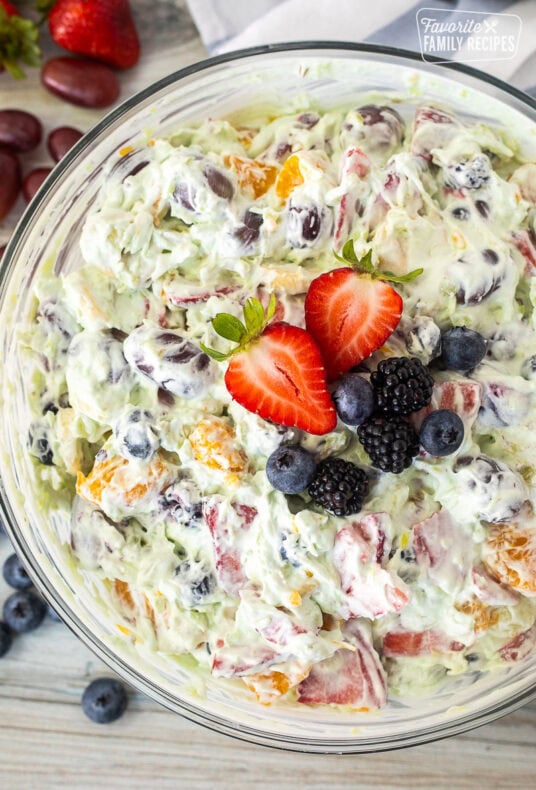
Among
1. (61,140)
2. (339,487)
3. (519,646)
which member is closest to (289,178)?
(339,487)

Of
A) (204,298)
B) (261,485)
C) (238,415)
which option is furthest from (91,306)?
(261,485)

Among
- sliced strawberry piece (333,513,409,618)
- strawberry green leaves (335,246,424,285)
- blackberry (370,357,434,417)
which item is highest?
strawberry green leaves (335,246,424,285)

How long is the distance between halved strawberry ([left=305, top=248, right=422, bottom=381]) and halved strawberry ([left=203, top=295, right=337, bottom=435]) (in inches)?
2.8

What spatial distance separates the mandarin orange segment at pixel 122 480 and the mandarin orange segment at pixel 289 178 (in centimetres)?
78

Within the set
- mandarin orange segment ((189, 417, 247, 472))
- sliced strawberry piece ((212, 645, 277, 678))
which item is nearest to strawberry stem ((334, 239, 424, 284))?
mandarin orange segment ((189, 417, 247, 472))

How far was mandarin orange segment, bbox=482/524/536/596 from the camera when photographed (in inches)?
79.2

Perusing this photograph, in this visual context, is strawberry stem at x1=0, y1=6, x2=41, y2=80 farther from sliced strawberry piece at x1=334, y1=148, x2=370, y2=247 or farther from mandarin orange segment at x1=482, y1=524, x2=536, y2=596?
mandarin orange segment at x1=482, y1=524, x2=536, y2=596

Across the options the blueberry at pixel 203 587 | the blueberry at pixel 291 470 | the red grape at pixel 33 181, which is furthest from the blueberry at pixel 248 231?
the red grape at pixel 33 181

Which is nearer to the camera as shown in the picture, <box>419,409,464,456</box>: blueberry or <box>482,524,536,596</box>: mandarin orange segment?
<box>419,409,464,456</box>: blueberry

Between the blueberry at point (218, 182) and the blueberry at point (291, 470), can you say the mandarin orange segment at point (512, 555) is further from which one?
the blueberry at point (218, 182)

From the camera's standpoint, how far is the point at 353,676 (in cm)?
213

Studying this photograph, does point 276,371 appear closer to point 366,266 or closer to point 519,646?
point 366,266

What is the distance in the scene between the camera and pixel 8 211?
2795 millimetres

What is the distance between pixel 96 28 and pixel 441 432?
186cm
